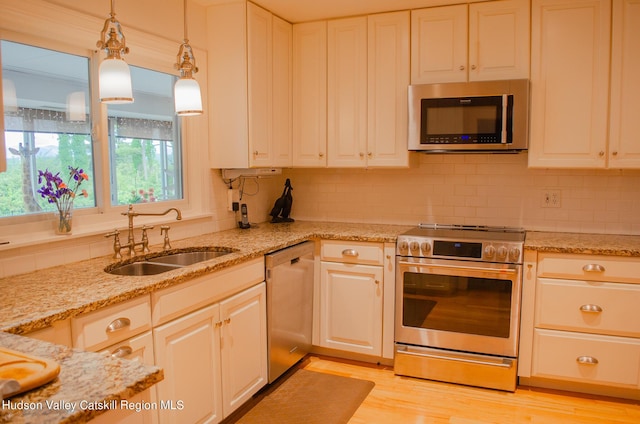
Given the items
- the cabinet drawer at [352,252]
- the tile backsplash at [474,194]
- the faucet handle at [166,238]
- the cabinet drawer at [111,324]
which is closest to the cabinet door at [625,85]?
the tile backsplash at [474,194]

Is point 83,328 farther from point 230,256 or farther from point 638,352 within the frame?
point 638,352

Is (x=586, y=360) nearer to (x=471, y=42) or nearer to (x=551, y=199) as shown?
(x=551, y=199)

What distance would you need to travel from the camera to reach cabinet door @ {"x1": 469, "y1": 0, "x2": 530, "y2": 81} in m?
3.12

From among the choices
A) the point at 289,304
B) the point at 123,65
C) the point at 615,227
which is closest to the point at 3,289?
the point at 123,65

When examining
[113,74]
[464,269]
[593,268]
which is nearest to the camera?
[113,74]

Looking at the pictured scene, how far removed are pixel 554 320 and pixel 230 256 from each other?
76.1 inches

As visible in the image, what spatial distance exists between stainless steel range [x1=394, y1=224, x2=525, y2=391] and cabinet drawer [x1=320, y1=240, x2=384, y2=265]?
0.15 m

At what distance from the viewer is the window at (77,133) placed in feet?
7.28

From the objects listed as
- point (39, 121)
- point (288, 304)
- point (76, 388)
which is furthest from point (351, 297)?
point (76, 388)

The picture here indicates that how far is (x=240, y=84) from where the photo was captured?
3.22m

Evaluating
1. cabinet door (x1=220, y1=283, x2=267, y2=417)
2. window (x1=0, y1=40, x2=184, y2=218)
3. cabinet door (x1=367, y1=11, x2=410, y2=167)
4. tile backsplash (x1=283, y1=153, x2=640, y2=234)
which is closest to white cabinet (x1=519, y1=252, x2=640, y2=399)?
tile backsplash (x1=283, y1=153, x2=640, y2=234)

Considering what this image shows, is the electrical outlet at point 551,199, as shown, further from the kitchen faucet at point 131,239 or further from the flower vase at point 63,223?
the flower vase at point 63,223

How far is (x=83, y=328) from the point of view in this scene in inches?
68.3

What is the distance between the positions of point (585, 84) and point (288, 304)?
229cm
